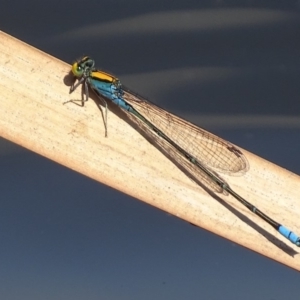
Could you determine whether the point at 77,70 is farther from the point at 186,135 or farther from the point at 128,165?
the point at 186,135

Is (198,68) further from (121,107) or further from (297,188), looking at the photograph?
(297,188)

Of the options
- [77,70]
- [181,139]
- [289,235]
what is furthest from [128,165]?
[181,139]

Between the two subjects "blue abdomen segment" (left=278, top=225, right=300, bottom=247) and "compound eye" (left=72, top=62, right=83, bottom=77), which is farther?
"compound eye" (left=72, top=62, right=83, bottom=77)

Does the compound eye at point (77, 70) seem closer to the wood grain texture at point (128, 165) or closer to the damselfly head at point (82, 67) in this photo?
the damselfly head at point (82, 67)

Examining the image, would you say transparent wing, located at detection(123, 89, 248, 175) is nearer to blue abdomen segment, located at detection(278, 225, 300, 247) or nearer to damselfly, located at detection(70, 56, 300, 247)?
damselfly, located at detection(70, 56, 300, 247)

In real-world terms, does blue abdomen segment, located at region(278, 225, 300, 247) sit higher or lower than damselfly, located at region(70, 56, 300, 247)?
lower

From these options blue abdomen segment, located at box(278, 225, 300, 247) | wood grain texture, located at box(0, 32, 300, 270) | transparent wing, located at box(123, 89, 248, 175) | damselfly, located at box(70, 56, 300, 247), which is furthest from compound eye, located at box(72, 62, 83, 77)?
blue abdomen segment, located at box(278, 225, 300, 247)

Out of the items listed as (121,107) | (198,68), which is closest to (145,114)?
(121,107)
